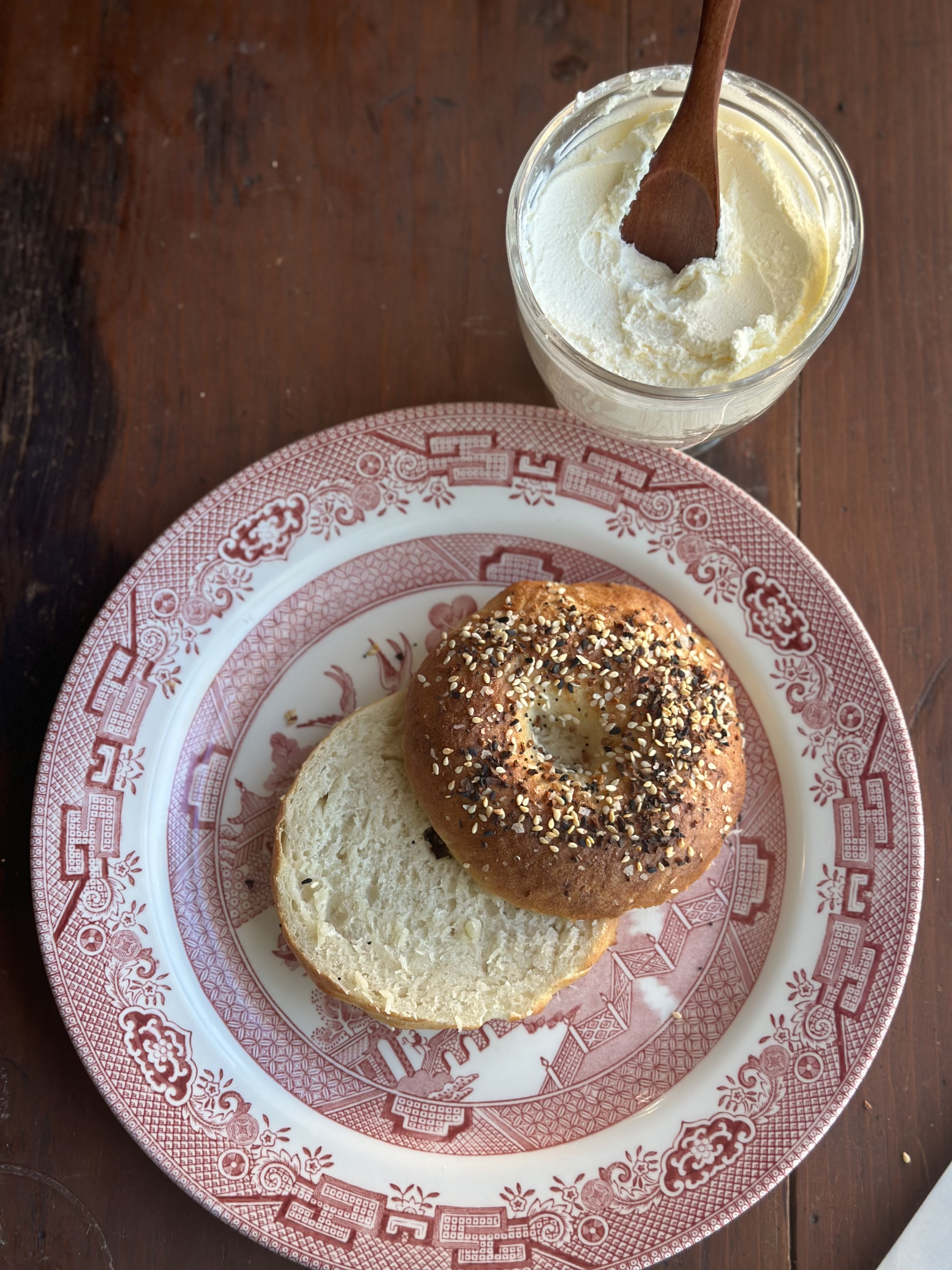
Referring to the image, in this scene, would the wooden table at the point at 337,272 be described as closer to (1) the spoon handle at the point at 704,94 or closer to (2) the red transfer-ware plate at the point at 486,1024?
(2) the red transfer-ware plate at the point at 486,1024

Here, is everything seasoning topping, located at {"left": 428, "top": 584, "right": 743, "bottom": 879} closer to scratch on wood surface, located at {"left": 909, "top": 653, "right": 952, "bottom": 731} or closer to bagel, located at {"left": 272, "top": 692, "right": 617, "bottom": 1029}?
bagel, located at {"left": 272, "top": 692, "right": 617, "bottom": 1029}

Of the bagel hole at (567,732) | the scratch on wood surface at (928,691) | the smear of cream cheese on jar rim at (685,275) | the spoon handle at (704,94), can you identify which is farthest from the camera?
the scratch on wood surface at (928,691)

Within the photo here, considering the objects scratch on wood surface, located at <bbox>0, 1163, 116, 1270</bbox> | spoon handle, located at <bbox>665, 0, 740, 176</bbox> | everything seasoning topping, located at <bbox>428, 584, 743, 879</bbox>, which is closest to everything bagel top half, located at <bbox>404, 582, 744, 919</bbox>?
everything seasoning topping, located at <bbox>428, 584, 743, 879</bbox>

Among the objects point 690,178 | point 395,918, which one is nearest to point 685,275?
point 690,178

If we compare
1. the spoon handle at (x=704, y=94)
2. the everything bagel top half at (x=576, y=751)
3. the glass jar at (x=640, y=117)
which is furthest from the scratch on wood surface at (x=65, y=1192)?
the spoon handle at (x=704, y=94)

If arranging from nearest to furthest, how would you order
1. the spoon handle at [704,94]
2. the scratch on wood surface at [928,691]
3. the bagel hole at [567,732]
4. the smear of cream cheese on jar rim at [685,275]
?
the spoon handle at [704,94] < the smear of cream cheese on jar rim at [685,275] < the bagel hole at [567,732] < the scratch on wood surface at [928,691]

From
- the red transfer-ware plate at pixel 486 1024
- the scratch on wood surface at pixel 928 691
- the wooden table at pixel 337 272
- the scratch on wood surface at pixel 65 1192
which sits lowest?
the scratch on wood surface at pixel 65 1192

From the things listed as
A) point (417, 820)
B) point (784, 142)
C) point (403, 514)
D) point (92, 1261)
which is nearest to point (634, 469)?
point (403, 514)
